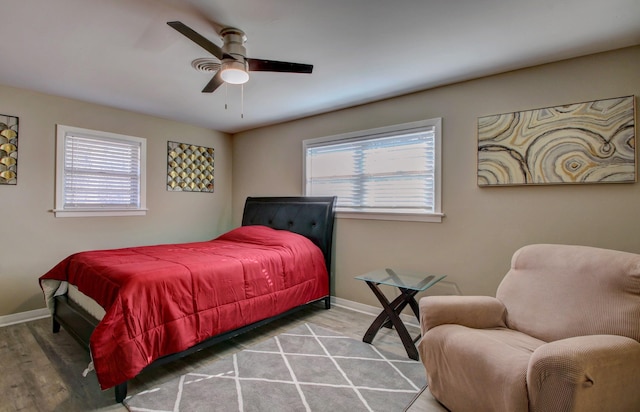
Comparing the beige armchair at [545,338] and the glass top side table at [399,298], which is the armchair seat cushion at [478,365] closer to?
the beige armchair at [545,338]

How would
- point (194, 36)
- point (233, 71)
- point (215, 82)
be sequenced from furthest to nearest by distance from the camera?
point (215, 82) < point (233, 71) < point (194, 36)

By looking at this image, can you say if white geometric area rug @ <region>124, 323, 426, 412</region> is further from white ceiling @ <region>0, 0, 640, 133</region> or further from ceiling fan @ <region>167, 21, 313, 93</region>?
white ceiling @ <region>0, 0, 640, 133</region>

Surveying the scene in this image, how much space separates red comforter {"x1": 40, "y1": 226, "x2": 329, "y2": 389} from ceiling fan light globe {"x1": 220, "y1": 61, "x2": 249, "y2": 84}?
4.51 feet

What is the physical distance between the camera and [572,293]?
5.80 ft

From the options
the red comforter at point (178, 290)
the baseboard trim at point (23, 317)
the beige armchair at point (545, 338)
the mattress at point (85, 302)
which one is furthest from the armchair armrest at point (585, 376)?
the baseboard trim at point (23, 317)

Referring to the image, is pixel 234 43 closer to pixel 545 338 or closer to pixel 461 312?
pixel 461 312

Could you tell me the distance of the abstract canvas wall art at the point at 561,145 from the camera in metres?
2.07

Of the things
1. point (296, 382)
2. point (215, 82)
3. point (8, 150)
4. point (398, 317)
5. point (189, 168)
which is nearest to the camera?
point (296, 382)

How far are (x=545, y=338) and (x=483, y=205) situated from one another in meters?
1.18

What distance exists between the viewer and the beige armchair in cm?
126

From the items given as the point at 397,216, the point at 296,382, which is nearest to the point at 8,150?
→ the point at 296,382

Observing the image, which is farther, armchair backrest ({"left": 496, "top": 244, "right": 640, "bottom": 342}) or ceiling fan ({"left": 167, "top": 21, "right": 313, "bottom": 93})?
ceiling fan ({"left": 167, "top": 21, "right": 313, "bottom": 93})

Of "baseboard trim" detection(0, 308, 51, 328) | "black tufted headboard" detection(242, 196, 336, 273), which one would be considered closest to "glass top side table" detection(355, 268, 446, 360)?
"black tufted headboard" detection(242, 196, 336, 273)

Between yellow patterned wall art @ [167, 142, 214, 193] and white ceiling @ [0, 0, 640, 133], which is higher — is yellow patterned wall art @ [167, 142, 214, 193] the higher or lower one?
the lower one
